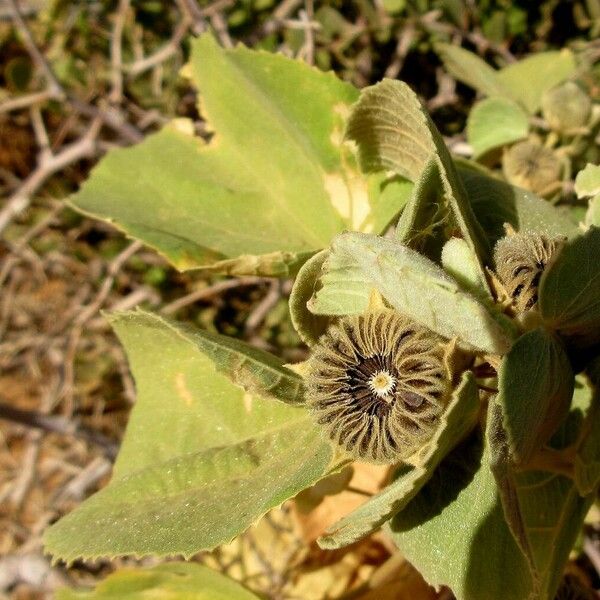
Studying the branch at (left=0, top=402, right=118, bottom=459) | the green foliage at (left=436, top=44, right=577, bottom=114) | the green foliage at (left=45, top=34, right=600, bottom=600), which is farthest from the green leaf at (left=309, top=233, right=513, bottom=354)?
the branch at (left=0, top=402, right=118, bottom=459)

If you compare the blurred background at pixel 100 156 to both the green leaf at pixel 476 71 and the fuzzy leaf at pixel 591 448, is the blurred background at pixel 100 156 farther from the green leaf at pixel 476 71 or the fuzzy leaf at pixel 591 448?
the fuzzy leaf at pixel 591 448

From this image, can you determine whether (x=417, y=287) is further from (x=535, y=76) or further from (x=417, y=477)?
(x=535, y=76)

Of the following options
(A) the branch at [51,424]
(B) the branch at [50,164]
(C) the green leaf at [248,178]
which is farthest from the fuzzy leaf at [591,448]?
(B) the branch at [50,164]

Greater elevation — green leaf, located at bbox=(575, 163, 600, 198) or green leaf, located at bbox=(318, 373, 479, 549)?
green leaf, located at bbox=(575, 163, 600, 198)

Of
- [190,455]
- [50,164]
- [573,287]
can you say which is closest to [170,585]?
[190,455]

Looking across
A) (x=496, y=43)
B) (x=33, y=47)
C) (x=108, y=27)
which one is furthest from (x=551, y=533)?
(x=108, y=27)

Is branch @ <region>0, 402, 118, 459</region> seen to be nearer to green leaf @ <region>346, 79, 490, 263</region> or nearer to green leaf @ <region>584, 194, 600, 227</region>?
Result: green leaf @ <region>346, 79, 490, 263</region>
